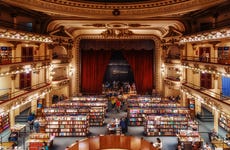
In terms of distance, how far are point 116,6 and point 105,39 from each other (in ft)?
28.3

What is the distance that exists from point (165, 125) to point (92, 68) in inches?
474

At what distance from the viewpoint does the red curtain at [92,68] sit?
2459 cm

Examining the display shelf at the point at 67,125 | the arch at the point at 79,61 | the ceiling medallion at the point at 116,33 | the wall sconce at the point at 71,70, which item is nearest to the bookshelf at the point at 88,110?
the display shelf at the point at 67,125

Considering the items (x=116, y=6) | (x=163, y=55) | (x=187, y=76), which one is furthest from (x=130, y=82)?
(x=116, y=6)

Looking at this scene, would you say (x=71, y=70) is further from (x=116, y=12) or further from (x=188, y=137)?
(x=188, y=137)

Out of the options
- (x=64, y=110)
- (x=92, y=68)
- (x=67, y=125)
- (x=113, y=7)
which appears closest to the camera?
(x=67, y=125)

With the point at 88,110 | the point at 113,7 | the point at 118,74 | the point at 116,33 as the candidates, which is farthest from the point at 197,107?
the point at 118,74

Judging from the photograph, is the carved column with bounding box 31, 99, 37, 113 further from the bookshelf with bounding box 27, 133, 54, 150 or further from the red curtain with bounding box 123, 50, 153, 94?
the red curtain with bounding box 123, 50, 153, 94

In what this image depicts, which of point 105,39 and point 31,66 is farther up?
point 105,39

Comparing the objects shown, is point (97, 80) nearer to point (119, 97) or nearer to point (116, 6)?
point (119, 97)

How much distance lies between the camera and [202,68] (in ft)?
47.7

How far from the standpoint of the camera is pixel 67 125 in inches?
567

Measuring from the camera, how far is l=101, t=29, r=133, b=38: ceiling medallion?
2156 centimetres

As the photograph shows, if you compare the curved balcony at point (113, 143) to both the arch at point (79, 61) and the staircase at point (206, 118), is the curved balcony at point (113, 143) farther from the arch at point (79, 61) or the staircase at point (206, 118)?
the arch at point (79, 61)
